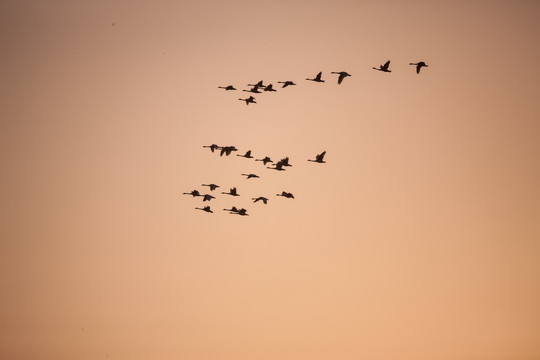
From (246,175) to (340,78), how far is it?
4045 mm

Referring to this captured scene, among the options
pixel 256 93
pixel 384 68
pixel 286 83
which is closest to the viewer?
pixel 384 68

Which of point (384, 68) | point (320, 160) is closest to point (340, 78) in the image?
point (384, 68)

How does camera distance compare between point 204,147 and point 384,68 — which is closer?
point 384,68

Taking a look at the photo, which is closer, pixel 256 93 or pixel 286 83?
pixel 286 83

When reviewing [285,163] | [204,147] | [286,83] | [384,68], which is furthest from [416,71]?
[204,147]

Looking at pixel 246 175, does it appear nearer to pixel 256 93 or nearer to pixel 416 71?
pixel 256 93

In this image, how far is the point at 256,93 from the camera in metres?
19.7

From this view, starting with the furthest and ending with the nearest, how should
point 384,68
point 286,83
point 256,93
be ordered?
point 256,93
point 286,83
point 384,68

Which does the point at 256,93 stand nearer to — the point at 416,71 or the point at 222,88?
the point at 222,88

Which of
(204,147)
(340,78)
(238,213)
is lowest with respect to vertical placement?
(238,213)

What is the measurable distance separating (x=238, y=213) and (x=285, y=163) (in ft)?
8.40

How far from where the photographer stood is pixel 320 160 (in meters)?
17.4

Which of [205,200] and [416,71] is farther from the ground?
[416,71]

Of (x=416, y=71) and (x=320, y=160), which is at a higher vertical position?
(x=416, y=71)
